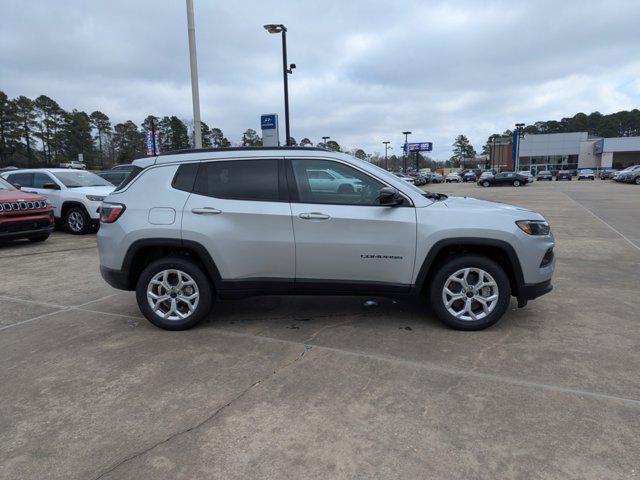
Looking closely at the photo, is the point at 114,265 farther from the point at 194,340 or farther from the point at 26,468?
the point at 26,468

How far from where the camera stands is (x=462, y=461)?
2.54 metres

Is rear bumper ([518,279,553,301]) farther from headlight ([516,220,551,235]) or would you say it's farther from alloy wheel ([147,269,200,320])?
alloy wheel ([147,269,200,320])

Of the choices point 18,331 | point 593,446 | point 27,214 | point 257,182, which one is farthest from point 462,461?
point 27,214

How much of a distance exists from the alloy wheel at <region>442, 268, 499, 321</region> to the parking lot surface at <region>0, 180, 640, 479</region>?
0.73 feet

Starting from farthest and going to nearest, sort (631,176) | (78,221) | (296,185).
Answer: (631,176) → (78,221) → (296,185)

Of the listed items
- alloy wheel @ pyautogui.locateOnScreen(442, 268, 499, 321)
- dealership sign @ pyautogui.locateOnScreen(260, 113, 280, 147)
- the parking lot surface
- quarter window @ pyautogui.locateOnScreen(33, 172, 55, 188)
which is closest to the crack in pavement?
the parking lot surface

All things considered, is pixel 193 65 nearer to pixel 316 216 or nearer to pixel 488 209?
pixel 316 216

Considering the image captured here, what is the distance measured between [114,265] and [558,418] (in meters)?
4.14

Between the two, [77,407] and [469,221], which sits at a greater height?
[469,221]

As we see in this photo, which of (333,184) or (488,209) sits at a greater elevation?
(333,184)

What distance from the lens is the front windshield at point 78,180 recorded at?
1163 cm

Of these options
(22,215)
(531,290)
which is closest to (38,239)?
(22,215)

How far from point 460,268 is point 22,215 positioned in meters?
9.14

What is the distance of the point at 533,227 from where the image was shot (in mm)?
4398
